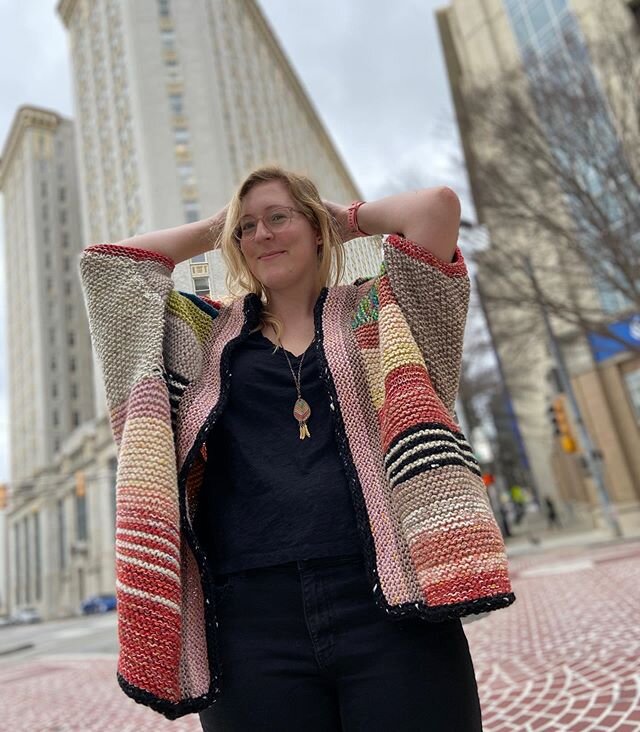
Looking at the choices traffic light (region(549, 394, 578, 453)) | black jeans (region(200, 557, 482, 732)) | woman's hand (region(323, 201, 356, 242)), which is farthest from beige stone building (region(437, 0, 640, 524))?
black jeans (region(200, 557, 482, 732))

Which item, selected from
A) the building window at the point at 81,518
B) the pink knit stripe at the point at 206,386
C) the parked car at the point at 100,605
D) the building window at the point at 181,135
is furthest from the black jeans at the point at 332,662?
the building window at the point at 81,518

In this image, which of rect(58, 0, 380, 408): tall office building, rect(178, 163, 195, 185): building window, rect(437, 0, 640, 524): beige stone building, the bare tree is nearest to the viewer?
the bare tree

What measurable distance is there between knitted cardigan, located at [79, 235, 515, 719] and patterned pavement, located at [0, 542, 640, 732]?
2.29 metres

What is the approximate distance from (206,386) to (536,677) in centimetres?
350

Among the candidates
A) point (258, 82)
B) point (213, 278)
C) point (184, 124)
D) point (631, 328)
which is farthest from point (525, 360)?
point (258, 82)

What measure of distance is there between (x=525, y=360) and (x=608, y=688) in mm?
18500

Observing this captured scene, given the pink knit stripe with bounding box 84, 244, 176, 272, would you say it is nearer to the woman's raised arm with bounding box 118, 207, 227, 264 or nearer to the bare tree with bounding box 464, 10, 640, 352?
the woman's raised arm with bounding box 118, 207, 227, 264

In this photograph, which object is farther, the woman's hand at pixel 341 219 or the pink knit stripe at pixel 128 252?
the woman's hand at pixel 341 219

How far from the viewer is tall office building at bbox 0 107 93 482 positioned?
209 ft

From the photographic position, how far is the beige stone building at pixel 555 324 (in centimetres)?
1514

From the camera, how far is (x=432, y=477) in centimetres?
121

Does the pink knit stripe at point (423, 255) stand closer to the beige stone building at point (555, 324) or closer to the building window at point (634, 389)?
the beige stone building at point (555, 324)

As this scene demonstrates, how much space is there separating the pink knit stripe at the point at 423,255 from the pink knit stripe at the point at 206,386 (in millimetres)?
487

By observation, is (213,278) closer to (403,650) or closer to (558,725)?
→ (403,650)
